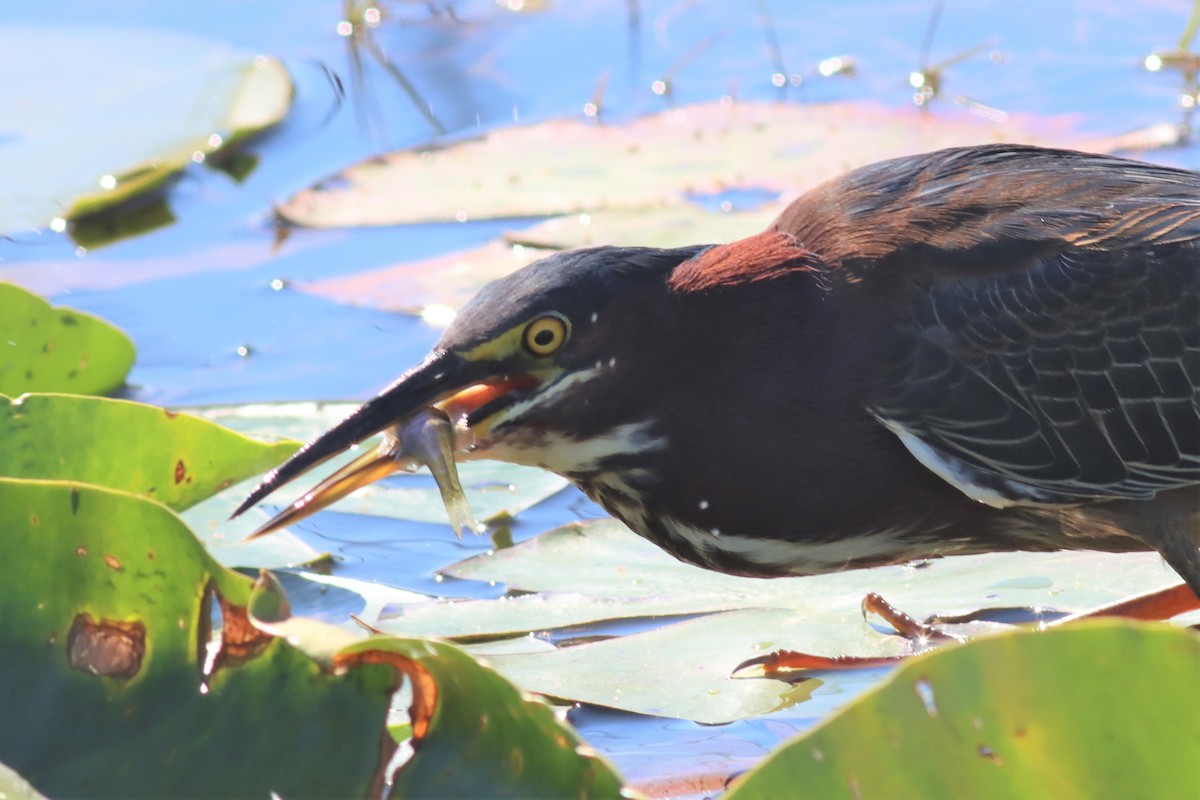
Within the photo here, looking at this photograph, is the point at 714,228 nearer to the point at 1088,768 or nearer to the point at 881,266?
the point at 881,266

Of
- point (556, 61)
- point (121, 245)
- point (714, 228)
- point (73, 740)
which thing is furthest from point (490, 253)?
point (73, 740)

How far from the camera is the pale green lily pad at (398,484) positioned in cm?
452

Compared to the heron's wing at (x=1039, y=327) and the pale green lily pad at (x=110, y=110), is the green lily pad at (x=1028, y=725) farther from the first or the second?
the pale green lily pad at (x=110, y=110)

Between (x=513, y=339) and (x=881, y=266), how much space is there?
92cm

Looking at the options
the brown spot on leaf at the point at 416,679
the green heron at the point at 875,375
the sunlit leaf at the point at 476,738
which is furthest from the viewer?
the green heron at the point at 875,375

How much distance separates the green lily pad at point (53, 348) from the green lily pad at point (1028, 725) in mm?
2977

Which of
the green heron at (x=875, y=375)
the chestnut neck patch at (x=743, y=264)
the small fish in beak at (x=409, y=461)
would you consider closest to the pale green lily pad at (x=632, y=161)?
the green heron at (x=875, y=375)

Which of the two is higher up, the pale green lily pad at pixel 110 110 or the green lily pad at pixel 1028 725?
the pale green lily pad at pixel 110 110

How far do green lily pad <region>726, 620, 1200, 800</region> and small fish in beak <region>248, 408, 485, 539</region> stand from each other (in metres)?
1.23

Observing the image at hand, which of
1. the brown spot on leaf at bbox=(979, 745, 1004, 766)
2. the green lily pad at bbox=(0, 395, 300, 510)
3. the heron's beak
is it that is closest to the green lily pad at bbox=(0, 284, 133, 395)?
the green lily pad at bbox=(0, 395, 300, 510)

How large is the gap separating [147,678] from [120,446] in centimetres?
123

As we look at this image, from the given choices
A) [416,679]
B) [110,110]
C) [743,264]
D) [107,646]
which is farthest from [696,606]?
[110,110]

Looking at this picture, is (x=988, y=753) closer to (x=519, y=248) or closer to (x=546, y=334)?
(x=546, y=334)

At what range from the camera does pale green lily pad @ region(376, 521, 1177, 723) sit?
3.63 metres
